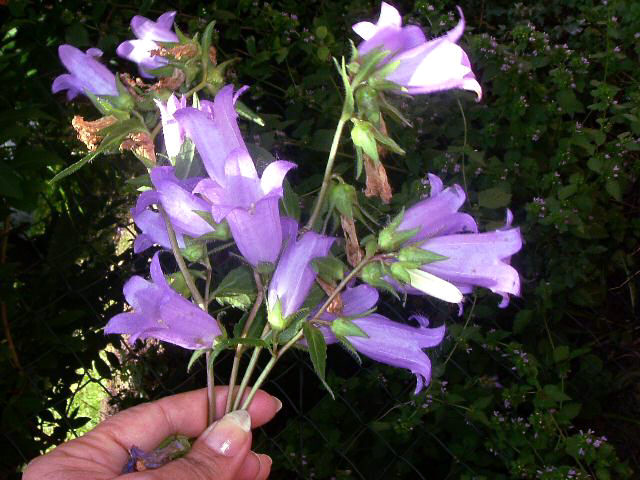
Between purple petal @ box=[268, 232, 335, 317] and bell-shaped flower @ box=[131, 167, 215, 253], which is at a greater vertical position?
bell-shaped flower @ box=[131, 167, 215, 253]

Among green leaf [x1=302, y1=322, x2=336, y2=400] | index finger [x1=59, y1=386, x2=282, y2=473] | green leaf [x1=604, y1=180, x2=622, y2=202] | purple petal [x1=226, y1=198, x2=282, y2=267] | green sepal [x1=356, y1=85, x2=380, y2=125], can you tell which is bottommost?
green leaf [x1=604, y1=180, x2=622, y2=202]

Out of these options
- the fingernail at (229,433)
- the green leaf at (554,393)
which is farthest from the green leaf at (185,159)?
the green leaf at (554,393)

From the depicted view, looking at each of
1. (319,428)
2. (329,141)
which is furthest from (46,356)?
(329,141)

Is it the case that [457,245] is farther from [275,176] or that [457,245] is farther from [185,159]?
[185,159]

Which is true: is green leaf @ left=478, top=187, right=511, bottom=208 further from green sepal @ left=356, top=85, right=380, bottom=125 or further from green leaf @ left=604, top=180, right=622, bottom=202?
green sepal @ left=356, top=85, right=380, bottom=125

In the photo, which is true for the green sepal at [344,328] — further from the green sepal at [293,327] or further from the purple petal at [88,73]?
the purple petal at [88,73]

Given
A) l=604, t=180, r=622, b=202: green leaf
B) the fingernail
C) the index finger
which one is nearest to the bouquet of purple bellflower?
the fingernail
